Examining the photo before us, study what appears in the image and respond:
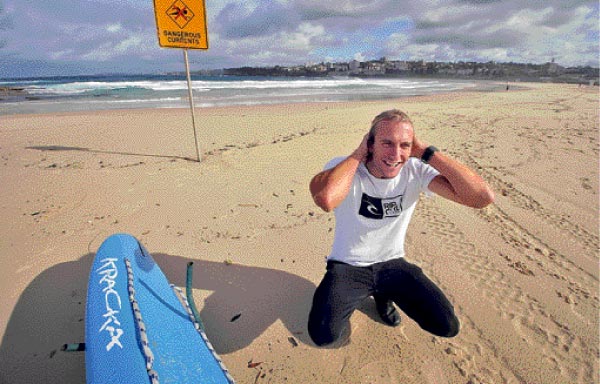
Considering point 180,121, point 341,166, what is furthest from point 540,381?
point 180,121

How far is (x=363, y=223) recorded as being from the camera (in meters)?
2.29

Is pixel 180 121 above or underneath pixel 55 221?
above

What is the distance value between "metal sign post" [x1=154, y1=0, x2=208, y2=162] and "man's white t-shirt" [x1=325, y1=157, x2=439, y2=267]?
14.8 ft

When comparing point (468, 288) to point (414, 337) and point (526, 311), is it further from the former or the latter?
point (414, 337)

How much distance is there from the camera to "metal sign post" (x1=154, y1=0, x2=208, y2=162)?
4.82 m

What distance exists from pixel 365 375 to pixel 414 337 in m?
0.59

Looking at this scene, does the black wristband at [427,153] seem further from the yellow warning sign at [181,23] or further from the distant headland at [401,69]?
the distant headland at [401,69]

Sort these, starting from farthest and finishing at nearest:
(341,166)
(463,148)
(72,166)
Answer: (463,148) < (72,166) < (341,166)

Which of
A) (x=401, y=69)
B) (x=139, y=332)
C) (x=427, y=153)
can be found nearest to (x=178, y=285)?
(x=139, y=332)

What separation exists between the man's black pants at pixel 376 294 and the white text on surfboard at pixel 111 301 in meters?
1.36

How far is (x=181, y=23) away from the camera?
502 centimetres

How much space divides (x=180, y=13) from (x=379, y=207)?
5.04 meters

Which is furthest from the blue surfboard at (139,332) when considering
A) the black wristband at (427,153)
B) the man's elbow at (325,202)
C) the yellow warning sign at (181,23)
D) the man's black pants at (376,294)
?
Answer: the yellow warning sign at (181,23)

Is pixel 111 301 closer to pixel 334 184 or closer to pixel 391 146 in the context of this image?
pixel 334 184
